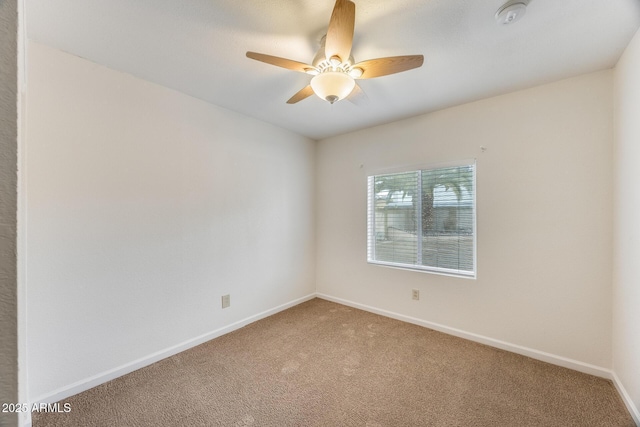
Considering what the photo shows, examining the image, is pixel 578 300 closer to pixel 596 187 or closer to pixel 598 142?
pixel 596 187

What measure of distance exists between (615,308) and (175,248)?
11.5 feet

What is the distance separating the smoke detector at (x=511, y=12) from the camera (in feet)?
4.43

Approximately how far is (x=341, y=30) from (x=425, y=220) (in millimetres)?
2175

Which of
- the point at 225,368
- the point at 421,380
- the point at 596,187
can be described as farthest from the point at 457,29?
the point at 225,368

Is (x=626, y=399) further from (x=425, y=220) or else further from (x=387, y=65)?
(x=387, y=65)

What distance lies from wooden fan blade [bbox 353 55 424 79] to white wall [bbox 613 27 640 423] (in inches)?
56.0

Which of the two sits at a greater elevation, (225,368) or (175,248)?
(175,248)

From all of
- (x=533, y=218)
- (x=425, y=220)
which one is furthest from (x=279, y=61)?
(x=533, y=218)

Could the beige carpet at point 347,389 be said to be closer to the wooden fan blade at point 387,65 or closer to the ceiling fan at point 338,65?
the ceiling fan at point 338,65

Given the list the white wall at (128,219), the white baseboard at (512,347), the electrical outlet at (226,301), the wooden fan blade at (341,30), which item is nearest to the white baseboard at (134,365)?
the white wall at (128,219)

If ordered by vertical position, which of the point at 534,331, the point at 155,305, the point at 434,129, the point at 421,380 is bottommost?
the point at 421,380

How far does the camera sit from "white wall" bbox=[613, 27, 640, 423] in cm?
160

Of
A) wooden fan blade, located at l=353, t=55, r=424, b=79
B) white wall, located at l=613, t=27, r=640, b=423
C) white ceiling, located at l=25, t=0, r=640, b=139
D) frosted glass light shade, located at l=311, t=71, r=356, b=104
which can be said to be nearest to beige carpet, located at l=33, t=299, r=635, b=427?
white wall, located at l=613, t=27, r=640, b=423

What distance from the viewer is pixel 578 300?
2.06m
